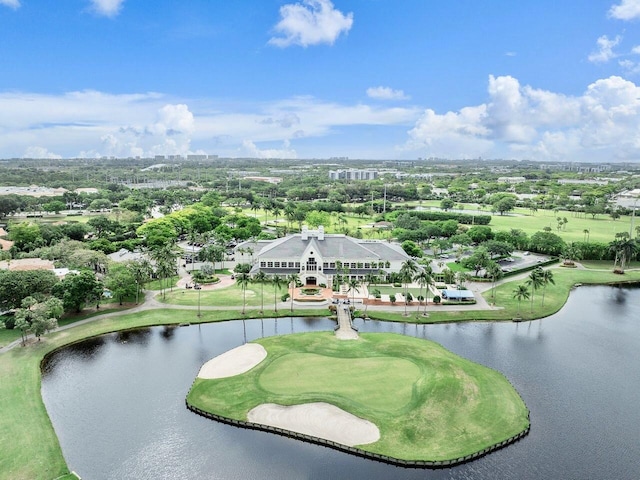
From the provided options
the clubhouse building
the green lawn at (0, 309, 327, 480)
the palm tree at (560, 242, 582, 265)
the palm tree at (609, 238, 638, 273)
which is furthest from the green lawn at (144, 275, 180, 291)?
the palm tree at (609, 238, 638, 273)

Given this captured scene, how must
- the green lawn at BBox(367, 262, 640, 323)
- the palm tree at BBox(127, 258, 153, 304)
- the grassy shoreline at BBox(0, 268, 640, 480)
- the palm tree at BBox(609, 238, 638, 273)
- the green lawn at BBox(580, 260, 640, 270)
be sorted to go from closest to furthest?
the grassy shoreline at BBox(0, 268, 640, 480) → the green lawn at BBox(367, 262, 640, 323) → the palm tree at BBox(127, 258, 153, 304) → the palm tree at BBox(609, 238, 638, 273) → the green lawn at BBox(580, 260, 640, 270)

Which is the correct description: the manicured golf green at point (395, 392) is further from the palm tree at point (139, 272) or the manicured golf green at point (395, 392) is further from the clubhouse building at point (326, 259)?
the palm tree at point (139, 272)

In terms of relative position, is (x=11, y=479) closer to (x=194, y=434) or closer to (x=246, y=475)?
(x=194, y=434)

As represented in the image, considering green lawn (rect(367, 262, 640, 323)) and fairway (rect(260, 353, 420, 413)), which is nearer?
fairway (rect(260, 353, 420, 413))

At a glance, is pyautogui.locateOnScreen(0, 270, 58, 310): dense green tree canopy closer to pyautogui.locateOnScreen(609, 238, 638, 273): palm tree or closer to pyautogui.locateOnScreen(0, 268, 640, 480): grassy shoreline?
pyautogui.locateOnScreen(0, 268, 640, 480): grassy shoreline

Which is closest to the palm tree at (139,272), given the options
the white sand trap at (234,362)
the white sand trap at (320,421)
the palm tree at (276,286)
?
the palm tree at (276,286)

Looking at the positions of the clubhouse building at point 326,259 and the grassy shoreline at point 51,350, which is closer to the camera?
the grassy shoreline at point 51,350

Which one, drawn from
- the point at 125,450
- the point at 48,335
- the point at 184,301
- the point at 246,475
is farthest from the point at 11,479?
the point at 184,301
